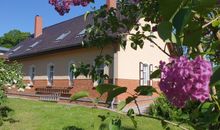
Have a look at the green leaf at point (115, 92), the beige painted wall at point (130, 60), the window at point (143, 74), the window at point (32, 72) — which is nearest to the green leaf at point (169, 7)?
the green leaf at point (115, 92)

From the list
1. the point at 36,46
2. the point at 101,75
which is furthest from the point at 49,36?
the point at 101,75

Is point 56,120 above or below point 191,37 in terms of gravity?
below

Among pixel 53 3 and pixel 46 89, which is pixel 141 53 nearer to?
pixel 46 89

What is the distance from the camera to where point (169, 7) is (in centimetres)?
121

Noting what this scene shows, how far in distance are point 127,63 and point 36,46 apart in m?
11.0

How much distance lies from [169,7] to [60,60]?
23.6 m

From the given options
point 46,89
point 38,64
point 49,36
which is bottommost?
point 46,89

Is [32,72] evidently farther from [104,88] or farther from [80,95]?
[104,88]

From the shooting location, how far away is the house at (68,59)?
20.2 m

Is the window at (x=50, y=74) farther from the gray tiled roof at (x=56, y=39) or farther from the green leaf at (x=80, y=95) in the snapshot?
the green leaf at (x=80, y=95)

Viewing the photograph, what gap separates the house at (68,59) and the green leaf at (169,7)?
54.5 ft

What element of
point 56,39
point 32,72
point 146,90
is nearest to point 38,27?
point 32,72

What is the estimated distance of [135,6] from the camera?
154 inches

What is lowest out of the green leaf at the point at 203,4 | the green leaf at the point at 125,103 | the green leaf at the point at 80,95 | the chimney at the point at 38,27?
the green leaf at the point at 125,103
